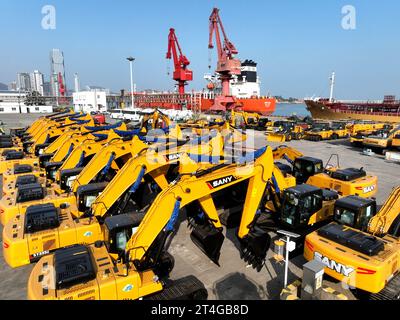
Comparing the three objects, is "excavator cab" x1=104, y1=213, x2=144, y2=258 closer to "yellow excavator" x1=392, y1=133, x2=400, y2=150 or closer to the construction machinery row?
the construction machinery row

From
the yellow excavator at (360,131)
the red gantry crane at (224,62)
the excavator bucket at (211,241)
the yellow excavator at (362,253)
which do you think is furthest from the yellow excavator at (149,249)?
the red gantry crane at (224,62)

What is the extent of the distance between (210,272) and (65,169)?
1033cm

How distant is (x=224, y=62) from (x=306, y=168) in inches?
2092

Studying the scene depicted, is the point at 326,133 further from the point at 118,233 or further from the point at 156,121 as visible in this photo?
the point at 118,233

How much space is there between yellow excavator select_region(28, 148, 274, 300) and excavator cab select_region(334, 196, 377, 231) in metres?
2.73

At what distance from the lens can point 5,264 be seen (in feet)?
32.0

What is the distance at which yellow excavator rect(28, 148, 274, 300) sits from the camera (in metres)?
6.42

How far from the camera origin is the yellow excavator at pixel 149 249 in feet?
21.1

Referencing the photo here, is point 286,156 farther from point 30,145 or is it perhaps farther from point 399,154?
point 30,145

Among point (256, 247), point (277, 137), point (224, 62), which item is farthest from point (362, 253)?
point (224, 62)

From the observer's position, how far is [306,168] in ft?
50.9

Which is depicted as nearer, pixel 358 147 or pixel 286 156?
pixel 286 156

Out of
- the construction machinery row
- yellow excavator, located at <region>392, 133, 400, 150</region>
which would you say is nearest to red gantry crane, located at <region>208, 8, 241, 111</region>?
yellow excavator, located at <region>392, 133, 400, 150</region>

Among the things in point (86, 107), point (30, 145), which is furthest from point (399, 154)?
point (86, 107)
